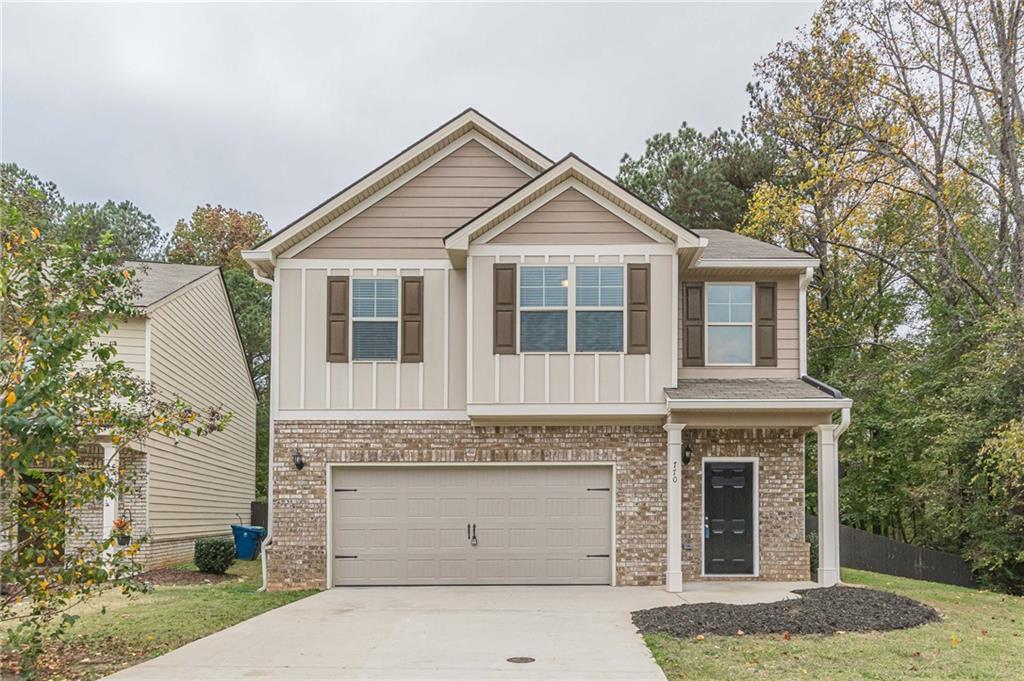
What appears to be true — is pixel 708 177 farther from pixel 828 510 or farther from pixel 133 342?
pixel 133 342

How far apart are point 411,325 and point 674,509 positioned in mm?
4866

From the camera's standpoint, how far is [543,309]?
13.0 meters

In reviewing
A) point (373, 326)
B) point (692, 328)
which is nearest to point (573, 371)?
point (692, 328)

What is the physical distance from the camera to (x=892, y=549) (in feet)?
64.4

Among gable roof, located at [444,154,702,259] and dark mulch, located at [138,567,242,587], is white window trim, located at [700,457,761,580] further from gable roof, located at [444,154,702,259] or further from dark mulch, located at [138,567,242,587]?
dark mulch, located at [138,567,242,587]

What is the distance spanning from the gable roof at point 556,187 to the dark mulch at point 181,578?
7129mm

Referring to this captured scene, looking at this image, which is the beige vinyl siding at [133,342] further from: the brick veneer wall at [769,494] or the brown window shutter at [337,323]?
the brick veneer wall at [769,494]

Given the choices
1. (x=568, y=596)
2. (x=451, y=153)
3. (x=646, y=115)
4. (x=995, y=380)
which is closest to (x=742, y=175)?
(x=646, y=115)

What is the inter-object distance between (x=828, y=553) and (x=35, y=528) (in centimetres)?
1076

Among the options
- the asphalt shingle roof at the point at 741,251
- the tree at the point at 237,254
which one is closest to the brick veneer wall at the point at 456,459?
the asphalt shingle roof at the point at 741,251

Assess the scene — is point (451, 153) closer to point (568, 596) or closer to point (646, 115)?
point (568, 596)

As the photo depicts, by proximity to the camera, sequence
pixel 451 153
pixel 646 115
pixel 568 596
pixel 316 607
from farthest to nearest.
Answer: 1. pixel 646 115
2. pixel 451 153
3. pixel 568 596
4. pixel 316 607

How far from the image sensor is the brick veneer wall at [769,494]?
44.7ft

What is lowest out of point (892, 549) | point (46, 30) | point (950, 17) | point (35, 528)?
point (892, 549)
